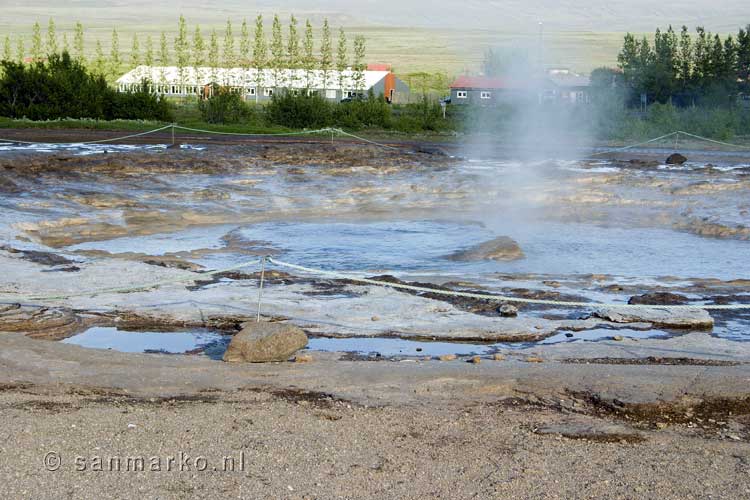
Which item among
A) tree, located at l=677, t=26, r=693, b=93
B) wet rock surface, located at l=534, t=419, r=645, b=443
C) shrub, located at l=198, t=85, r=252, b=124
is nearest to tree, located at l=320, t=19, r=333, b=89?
tree, located at l=677, t=26, r=693, b=93

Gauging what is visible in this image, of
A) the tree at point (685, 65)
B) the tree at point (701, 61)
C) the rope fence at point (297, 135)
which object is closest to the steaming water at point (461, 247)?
the rope fence at point (297, 135)

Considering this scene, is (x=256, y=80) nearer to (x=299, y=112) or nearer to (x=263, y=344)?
(x=299, y=112)

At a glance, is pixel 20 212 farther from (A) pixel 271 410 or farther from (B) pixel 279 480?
(B) pixel 279 480

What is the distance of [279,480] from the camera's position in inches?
180

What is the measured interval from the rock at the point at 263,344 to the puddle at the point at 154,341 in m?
0.42

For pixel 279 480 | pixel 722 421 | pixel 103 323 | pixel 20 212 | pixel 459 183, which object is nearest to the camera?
pixel 279 480

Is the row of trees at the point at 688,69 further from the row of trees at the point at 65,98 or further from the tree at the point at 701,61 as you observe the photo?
the row of trees at the point at 65,98

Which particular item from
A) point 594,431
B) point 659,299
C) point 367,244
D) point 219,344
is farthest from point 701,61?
point 594,431

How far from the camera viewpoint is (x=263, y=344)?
7156 millimetres

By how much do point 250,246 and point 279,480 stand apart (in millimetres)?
9308

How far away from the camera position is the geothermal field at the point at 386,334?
4.96 metres

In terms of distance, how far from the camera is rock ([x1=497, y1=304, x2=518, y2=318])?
9117mm

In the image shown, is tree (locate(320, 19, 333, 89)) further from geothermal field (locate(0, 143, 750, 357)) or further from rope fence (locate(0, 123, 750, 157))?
geothermal field (locate(0, 143, 750, 357))

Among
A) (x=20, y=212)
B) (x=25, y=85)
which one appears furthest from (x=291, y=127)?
(x=20, y=212)
